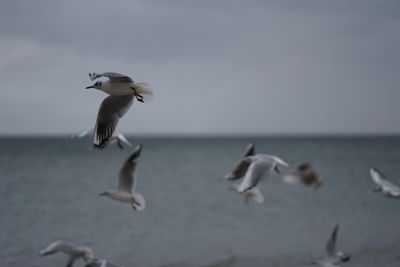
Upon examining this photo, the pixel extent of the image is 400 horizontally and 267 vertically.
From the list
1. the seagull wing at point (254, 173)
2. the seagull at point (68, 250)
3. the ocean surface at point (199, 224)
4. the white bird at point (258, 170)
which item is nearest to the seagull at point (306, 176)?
the white bird at point (258, 170)

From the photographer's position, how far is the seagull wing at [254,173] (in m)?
8.70

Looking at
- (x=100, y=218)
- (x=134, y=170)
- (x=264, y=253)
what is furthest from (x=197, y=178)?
(x=134, y=170)

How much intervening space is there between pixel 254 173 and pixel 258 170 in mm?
71

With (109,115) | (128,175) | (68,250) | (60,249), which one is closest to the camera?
(109,115)

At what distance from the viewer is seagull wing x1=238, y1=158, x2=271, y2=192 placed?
870cm

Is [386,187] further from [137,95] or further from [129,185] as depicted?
[137,95]

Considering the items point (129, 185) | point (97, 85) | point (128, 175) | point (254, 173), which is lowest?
point (129, 185)

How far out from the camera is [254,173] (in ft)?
29.1

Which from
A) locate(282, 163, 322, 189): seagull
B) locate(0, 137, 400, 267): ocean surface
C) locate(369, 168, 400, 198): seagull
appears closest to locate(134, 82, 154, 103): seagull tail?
locate(282, 163, 322, 189): seagull

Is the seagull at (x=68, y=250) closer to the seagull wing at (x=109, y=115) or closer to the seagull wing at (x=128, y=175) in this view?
the seagull wing at (x=128, y=175)

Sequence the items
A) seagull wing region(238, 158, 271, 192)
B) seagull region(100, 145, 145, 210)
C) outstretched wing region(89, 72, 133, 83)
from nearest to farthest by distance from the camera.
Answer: outstretched wing region(89, 72, 133, 83) → seagull wing region(238, 158, 271, 192) → seagull region(100, 145, 145, 210)

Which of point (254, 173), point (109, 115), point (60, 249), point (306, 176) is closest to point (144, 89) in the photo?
point (109, 115)

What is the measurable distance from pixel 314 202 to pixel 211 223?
263 inches

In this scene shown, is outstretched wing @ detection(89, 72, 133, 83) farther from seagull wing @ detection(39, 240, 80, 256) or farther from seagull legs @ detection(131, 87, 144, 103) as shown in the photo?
seagull wing @ detection(39, 240, 80, 256)
